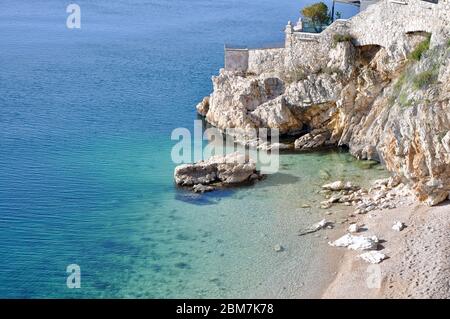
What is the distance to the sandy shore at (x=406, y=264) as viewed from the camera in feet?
82.2

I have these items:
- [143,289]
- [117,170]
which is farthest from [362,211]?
[117,170]

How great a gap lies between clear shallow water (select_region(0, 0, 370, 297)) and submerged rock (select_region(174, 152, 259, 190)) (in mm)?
949

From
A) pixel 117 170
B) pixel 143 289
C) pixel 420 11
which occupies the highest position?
pixel 420 11

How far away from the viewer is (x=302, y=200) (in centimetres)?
3488

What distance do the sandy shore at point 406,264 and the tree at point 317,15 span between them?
62.1ft

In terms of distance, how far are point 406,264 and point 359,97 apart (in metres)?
16.8


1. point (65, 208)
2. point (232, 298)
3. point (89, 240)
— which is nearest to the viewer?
point (232, 298)

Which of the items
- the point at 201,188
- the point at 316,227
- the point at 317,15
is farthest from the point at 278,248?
the point at 317,15

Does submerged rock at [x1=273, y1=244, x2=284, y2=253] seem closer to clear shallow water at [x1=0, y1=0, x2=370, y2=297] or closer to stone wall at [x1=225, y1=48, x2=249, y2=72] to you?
clear shallow water at [x1=0, y1=0, x2=370, y2=297]

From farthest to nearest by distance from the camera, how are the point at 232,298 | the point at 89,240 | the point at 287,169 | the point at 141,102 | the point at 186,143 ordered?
the point at 141,102 < the point at 186,143 < the point at 287,169 < the point at 89,240 < the point at 232,298

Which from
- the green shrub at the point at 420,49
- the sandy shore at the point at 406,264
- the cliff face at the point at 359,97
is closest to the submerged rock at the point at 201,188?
the cliff face at the point at 359,97

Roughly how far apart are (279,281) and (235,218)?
6622 mm

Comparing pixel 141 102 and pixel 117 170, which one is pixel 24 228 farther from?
pixel 141 102

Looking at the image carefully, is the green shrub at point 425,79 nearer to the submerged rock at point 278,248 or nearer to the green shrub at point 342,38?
the green shrub at point 342,38
